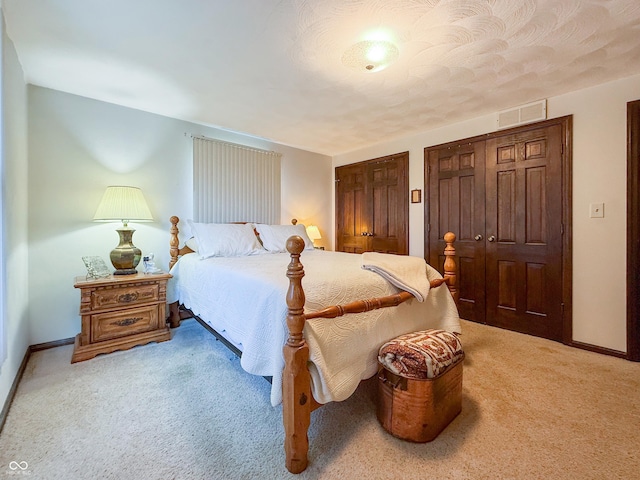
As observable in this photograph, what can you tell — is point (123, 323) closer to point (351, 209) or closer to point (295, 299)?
point (295, 299)

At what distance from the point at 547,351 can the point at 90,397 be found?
11.4ft

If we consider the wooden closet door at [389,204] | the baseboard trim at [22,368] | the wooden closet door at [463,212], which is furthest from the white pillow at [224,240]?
the wooden closet door at [463,212]

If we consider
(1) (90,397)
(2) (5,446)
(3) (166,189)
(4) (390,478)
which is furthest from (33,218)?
(4) (390,478)

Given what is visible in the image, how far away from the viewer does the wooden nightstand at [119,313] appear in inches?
89.7

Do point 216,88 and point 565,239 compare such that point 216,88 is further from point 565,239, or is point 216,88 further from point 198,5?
point 565,239

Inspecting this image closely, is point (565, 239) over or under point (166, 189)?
under

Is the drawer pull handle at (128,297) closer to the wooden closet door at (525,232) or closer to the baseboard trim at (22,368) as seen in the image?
the baseboard trim at (22,368)

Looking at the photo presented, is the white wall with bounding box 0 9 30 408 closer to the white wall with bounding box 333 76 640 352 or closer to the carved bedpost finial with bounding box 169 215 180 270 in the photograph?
the carved bedpost finial with bounding box 169 215 180 270

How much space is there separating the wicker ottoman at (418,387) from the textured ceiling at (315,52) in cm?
185

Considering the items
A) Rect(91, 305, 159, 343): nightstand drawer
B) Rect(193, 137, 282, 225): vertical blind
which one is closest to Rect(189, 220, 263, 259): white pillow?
Rect(193, 137, 282, 225): vertical blind

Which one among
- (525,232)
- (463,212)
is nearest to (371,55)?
(463,212)

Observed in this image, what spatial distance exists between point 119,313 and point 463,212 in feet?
11.9

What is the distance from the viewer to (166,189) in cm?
316

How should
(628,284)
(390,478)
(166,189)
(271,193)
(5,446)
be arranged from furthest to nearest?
(271,193) → (166,189) → (628,284) → (5,446) → (390,478)
